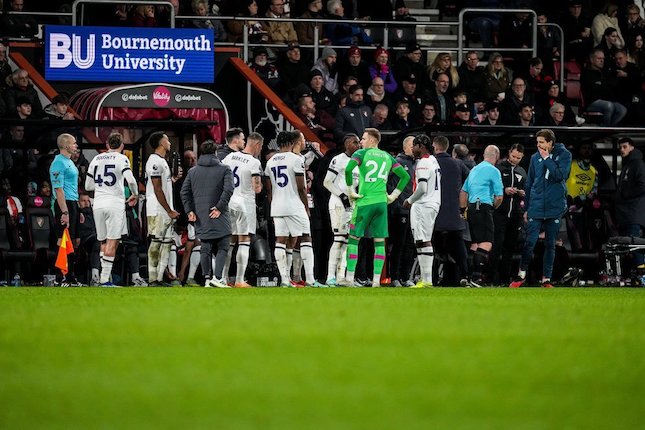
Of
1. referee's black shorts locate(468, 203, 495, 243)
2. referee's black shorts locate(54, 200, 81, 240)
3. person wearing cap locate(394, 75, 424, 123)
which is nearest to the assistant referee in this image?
referee's black shorts locate(54, 200, 81, 240)

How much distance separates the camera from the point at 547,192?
1891 cm

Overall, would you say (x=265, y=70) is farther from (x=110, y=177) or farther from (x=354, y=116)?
(x=110, y=177)

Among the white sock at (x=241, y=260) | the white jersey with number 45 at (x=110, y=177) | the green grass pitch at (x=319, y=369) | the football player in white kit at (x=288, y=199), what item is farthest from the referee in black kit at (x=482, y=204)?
the green grass pitch at (x=319, y=369)

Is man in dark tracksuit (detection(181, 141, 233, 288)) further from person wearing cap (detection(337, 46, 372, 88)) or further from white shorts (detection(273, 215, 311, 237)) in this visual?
person wearing cap (detection(337, 46, 372, 88))

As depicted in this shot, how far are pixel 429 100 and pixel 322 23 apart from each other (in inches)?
134

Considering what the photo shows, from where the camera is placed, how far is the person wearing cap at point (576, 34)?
27.9 meters

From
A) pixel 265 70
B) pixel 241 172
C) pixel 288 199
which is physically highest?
pixel 265 70

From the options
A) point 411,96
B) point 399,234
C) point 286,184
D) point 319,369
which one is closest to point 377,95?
point 411,96

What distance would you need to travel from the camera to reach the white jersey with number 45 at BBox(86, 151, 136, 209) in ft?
59.0

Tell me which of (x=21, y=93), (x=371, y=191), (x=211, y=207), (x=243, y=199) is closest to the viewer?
(x=211, y=207)

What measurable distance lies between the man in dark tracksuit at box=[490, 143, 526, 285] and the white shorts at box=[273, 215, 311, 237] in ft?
11.3

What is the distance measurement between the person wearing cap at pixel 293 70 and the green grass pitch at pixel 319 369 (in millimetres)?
13727

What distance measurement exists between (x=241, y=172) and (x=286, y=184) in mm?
616

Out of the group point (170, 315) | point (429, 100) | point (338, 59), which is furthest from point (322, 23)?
point (170, 315)
